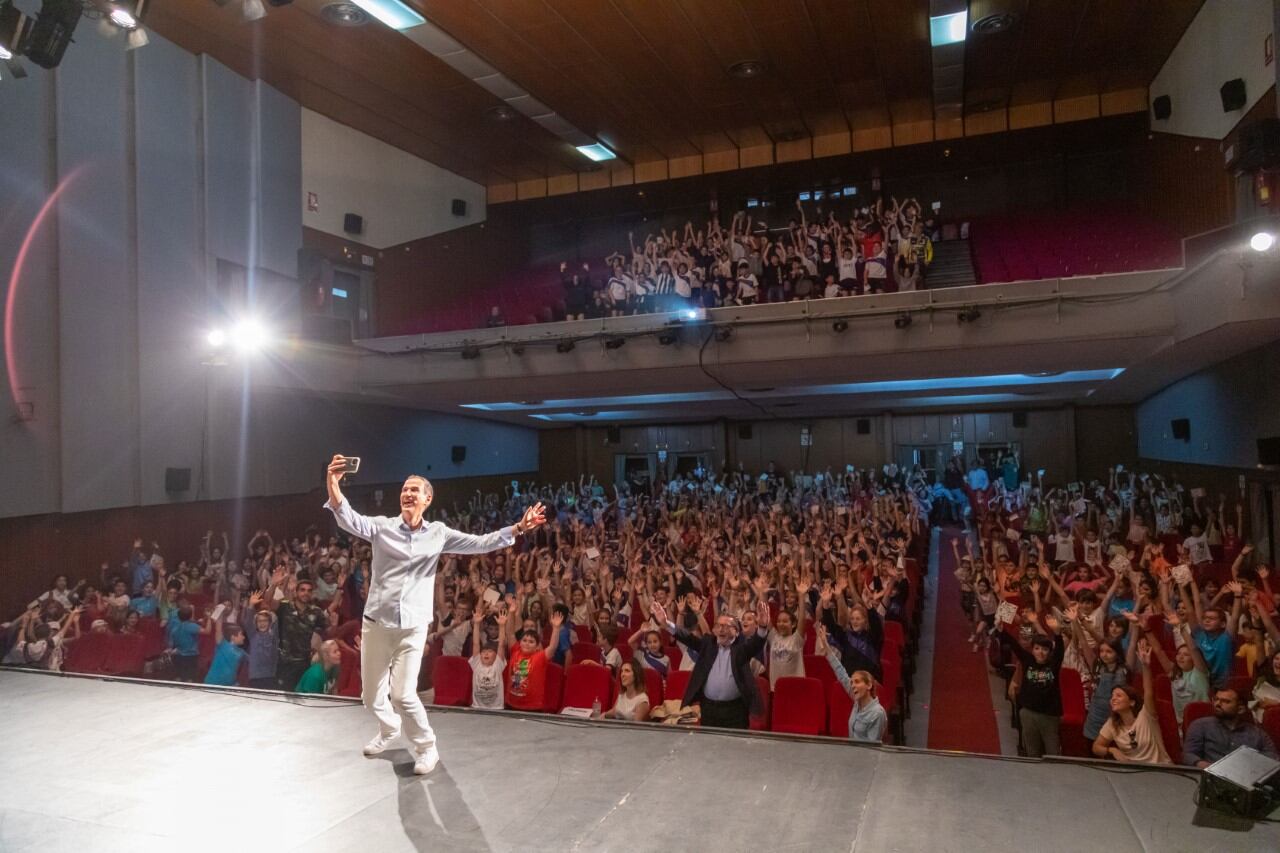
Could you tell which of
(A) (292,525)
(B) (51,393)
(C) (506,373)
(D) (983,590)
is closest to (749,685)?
(D) (983,590)

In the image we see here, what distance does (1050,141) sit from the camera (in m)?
13.6

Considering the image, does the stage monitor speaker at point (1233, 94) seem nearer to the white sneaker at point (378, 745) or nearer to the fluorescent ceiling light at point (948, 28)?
the fluorescent ceiling light at point (948, 28)

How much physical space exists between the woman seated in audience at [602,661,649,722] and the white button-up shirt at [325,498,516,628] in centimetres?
→ 174

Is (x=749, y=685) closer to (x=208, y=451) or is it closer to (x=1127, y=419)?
(x=208, y=451)

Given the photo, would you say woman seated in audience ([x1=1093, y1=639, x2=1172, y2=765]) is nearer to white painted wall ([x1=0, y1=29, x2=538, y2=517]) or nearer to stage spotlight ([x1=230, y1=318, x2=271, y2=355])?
white painted wall ([x1=0, y1=29, x2=538, y2=517])

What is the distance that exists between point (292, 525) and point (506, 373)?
13.8 ft

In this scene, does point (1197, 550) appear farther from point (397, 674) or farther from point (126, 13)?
point (126, 13)

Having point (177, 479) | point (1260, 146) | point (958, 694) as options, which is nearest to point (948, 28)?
point (1260, 146)

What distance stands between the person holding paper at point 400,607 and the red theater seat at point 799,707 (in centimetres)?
213

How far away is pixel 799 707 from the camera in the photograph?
184 inches

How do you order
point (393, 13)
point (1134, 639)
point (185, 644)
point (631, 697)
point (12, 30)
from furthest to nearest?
point (393, 13)
point (185, 644)
point (12, 30)
point (631, 697)
point (1134, 639)

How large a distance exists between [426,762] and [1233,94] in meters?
9.92

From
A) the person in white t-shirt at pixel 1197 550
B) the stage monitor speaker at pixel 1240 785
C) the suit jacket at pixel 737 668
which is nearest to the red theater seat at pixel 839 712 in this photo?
the suit jacket at pixel 737 668

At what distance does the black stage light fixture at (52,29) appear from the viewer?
Result: 506 centimetres
